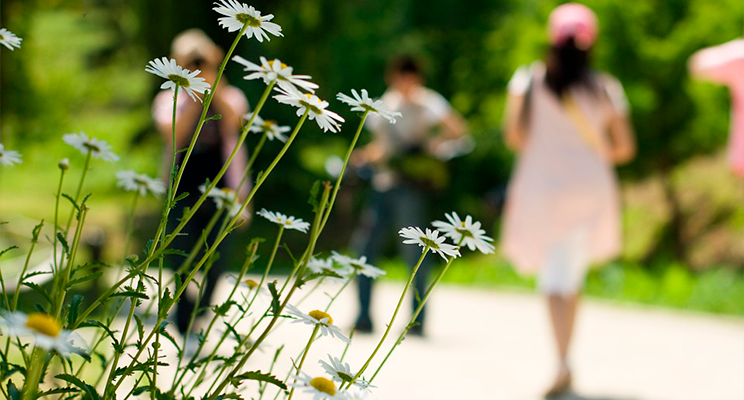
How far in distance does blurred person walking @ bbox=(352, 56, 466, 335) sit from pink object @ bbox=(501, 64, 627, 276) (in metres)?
1.39

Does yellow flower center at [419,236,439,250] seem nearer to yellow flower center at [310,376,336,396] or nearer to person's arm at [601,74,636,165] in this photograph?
yellow flower center at [310,376,336,396]

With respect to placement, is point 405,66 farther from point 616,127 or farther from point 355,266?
point 355,266

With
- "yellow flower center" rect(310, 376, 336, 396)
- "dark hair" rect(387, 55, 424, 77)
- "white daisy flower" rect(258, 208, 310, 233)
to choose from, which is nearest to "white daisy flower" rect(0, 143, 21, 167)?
"white daisy flower" rect(258, 208, 310, 233)

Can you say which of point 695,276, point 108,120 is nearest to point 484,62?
point 695,276

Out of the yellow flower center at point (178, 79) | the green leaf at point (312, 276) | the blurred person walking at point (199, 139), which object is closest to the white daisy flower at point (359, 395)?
the green leaf at point (312, 276)

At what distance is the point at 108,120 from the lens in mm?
22922

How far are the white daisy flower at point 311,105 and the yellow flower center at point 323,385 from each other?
1.13 feet

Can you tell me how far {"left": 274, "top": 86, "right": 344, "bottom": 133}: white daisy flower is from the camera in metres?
1.40

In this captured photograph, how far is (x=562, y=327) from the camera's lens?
4336mm

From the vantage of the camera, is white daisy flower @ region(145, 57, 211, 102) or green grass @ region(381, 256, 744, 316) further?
green grass @ region(381, 256, 744, 316)

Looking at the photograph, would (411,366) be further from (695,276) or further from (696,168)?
(696,168)

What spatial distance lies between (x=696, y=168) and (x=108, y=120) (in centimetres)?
1529

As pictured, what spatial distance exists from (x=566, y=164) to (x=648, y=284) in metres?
4.16

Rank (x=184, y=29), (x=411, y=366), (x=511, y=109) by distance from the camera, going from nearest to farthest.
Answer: (x=511, y=109) → (x=411, y=366) → (x=184, y=29)
